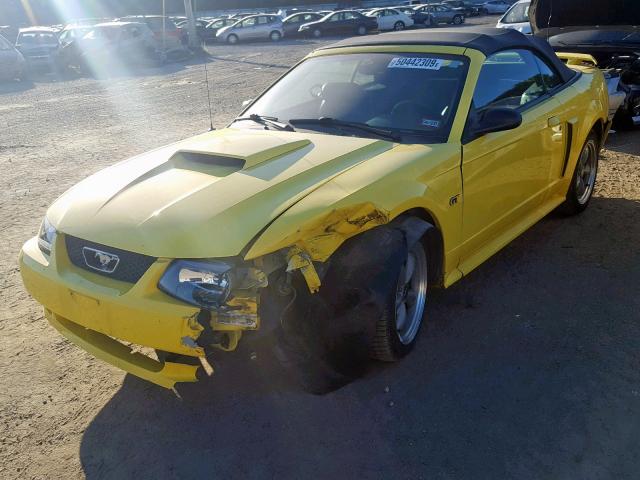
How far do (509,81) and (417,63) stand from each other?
29.6 inches

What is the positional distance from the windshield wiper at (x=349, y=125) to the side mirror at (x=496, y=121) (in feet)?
1.59

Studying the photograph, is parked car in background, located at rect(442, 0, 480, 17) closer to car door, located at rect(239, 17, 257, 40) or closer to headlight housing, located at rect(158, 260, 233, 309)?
car door, located at rect(239, 17, 257, 40)

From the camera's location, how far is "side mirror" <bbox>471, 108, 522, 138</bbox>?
3475 mm

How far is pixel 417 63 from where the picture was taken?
3865 millimetres

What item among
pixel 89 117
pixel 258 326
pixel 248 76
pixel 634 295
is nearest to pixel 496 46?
pixel 634 295

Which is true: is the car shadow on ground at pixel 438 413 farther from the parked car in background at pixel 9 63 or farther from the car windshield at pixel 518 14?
the parked car in background at pixel 9 63

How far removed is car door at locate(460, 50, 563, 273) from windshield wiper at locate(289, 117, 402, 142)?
1.45 feet

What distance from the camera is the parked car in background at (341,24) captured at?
31.3 metres

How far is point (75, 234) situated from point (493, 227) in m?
2.55

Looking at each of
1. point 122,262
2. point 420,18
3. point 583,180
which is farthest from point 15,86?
point 420,18

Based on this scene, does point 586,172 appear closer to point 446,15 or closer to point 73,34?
point 73,34

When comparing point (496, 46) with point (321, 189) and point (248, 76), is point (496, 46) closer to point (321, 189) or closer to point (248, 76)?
point (321, 189)

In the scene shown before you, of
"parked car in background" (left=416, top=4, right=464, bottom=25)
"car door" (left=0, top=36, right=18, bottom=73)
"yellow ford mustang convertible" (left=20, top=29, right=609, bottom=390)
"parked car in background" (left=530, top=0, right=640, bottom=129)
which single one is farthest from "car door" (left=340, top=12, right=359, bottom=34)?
"yellow ford mustang convertible" (left=20, top=29, right=609, bottom=390)

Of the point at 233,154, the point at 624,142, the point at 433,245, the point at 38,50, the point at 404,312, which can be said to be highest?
the point at 233,154
